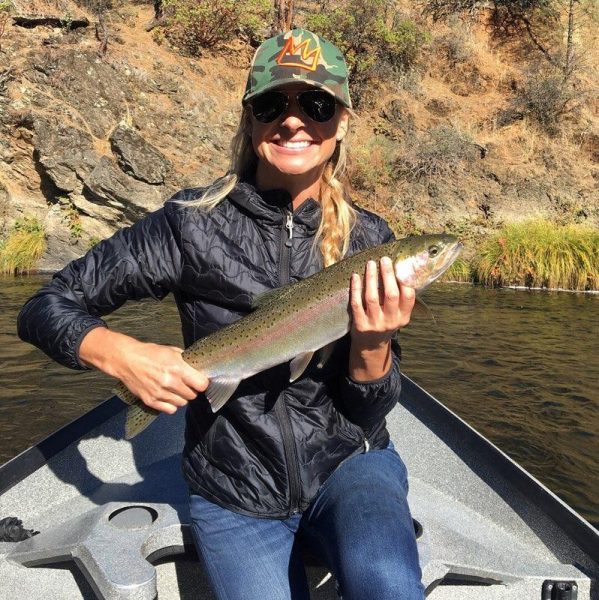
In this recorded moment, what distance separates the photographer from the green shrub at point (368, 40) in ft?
68.3

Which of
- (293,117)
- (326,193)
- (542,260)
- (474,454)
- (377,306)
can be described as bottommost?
(542,260)

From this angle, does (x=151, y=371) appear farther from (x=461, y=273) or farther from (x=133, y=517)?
(x=461, y=273)

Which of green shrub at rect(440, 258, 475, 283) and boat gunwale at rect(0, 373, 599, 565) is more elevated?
boat gunwale at rect(0, 373, 599, 565)

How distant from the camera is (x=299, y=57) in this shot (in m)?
2.39

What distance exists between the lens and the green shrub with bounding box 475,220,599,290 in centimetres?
1415

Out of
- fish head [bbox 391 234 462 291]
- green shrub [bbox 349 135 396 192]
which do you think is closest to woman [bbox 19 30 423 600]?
fish head [bbox 391 234 462 291]

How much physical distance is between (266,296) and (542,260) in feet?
44.4

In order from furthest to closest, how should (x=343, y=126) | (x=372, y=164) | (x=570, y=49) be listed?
(x=570, y=49) → (x=372, y=164) → (x=343, y=126)

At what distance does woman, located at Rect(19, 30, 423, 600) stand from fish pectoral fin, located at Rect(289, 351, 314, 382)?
127mm

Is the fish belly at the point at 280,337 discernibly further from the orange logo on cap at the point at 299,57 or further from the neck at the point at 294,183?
the orange logo on cap at the point at 299,57

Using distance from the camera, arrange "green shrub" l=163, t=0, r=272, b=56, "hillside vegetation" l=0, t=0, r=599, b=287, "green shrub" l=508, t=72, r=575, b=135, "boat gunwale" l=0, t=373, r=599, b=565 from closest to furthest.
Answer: "boat gunwale" l=0, t=373, r=599, b=565, "hillside vegetation" l=0, t=0, r=599, b=287, "green shrub" l=163, t=0, r=272, b=56, "green shrub" l=508, t=72, r=575, b=135

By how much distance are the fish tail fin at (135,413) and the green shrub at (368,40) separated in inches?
803

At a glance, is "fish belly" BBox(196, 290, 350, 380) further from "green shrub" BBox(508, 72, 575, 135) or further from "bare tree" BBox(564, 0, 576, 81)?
"bare tree" BBox(564, 0, 576, 81)

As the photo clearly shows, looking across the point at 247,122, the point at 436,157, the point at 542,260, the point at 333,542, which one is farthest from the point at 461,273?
the point at 333,542
